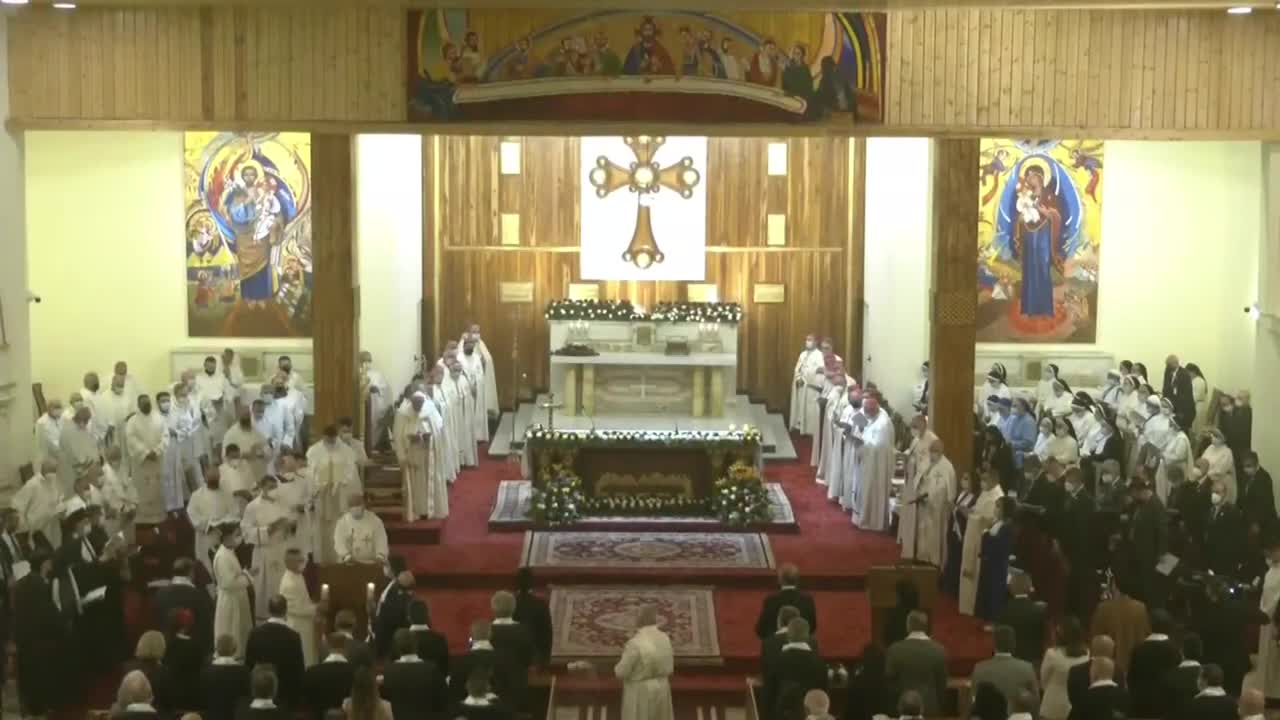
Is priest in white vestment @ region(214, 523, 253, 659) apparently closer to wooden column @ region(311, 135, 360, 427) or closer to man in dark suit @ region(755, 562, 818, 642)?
man in dark suit @ region(755, 562, 818, 642)

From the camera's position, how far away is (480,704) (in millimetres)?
12555

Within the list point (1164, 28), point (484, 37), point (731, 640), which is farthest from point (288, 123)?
point (1164, 28)

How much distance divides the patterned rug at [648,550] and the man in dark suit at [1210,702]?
730 cm

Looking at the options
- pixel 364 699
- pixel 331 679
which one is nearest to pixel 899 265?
pixel 331 679

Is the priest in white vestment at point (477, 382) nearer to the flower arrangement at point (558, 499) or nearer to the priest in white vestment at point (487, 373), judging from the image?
the priest in white vestment at point (487, 373)

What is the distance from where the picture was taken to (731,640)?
57.6ft

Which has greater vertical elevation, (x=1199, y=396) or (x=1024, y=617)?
(x=1199, y=396)

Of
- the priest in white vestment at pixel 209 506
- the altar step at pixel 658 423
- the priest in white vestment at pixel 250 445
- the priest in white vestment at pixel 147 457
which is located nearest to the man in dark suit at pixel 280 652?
the priest in white vestment at pixel 209 506

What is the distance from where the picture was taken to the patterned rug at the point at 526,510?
21312 mm

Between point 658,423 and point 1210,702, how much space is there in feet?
39.9

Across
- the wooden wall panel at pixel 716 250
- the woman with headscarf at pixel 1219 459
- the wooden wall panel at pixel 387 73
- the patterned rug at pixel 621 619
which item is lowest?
the patterned rug at pixel 621 619

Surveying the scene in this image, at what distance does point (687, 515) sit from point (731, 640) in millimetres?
4190

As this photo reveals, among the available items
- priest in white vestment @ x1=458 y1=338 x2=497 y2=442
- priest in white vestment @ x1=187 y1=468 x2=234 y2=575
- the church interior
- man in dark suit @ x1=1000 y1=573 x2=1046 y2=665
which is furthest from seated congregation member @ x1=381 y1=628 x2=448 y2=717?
priest in white vestment @ x1=458 y1=338 x2=497 y2=442

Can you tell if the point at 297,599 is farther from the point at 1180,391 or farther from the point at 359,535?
the point at 1180,391
